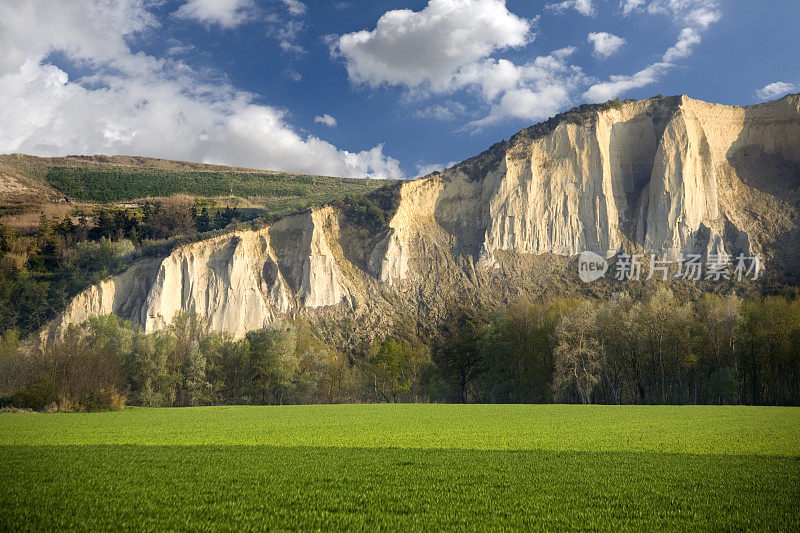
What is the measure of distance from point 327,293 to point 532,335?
3014 cm

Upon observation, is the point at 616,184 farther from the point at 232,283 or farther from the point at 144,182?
the point at 144,182

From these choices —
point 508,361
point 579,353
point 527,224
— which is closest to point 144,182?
point 527,224

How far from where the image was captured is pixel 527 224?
242 ft

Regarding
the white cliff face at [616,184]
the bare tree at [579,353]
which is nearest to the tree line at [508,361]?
the bare tree at [579,353]

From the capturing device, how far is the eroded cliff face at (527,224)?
6151 centimetres

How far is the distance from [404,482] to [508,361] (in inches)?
1578

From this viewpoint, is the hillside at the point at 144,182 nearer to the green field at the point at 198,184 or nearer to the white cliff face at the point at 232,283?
the green field at the point at 198,184

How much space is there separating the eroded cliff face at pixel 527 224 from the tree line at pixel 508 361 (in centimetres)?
881

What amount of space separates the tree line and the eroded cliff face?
28.9ft

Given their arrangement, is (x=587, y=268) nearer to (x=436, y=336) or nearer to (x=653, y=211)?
(x=653, y=211)

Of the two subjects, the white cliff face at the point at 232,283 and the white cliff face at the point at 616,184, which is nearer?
the white cliff face at the point at 232,283

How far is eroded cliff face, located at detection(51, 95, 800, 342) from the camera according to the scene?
6151 cm

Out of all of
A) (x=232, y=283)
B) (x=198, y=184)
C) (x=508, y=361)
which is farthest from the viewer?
(x=198, y=184)

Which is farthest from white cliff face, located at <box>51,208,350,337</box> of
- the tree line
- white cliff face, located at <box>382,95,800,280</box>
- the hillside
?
the hillside
